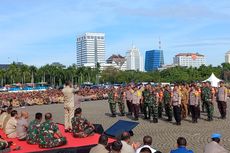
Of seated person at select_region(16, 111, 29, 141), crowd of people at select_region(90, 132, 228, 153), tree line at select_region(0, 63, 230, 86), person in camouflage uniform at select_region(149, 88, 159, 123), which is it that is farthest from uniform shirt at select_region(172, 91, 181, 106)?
tree line at select_region(0, 63, 230, 86)

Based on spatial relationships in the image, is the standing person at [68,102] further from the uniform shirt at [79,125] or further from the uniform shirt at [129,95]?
the uniform shirt at [129,95]

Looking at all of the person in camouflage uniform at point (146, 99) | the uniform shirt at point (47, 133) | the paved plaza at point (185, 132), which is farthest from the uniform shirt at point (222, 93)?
the uniform shirt at point (47, 133)

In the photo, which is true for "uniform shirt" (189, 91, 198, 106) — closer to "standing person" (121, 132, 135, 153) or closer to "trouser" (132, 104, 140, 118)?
"trouser" (132, 104, 140, 118)

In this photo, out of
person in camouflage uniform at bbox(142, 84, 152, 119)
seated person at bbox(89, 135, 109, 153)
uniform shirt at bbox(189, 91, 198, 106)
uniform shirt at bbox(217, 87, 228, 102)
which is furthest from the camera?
person in camouflage uniform at bbox(142, 84, 152, 119)

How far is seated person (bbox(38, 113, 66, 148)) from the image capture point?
10344mm

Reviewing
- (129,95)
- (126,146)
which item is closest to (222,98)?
(129,95)

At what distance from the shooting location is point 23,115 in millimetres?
12500

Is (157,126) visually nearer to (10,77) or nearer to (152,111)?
(152,111)

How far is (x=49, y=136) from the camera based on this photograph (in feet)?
34.1

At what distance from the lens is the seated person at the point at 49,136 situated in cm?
1034

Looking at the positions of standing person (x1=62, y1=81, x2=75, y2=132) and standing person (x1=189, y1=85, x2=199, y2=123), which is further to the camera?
standing person (x1=189, y1=85, x2=199, y2=123)

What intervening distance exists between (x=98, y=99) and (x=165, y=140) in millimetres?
29730

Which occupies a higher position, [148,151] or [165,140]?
[148,151]

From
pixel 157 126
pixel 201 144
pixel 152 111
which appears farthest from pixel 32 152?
pixel 152 111
